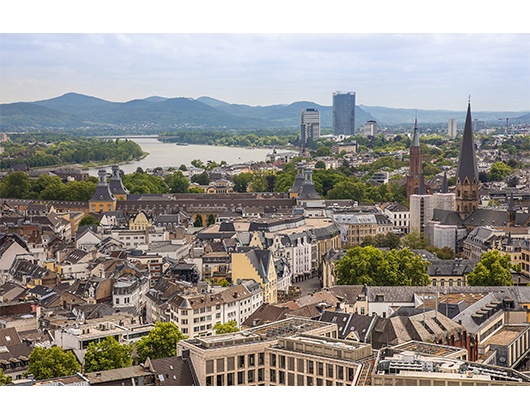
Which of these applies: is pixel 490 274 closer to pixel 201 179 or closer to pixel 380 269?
pixel 380 269

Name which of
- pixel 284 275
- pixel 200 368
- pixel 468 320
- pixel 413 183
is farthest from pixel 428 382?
pixel 413 183

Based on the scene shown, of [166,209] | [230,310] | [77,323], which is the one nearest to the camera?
[77,323]

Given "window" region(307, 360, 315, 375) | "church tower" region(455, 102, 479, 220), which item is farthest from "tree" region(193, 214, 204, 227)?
"window" region(307, 360, 315, 375)

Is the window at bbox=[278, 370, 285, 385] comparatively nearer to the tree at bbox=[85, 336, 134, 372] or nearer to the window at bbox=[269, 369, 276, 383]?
the window at bbox=[269, 369, 276, 383]

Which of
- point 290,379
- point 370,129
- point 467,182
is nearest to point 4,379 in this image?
point 290,379

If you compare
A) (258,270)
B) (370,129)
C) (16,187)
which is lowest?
(16,187)

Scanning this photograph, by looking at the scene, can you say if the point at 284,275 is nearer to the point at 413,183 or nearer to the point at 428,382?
the point at 428,382
